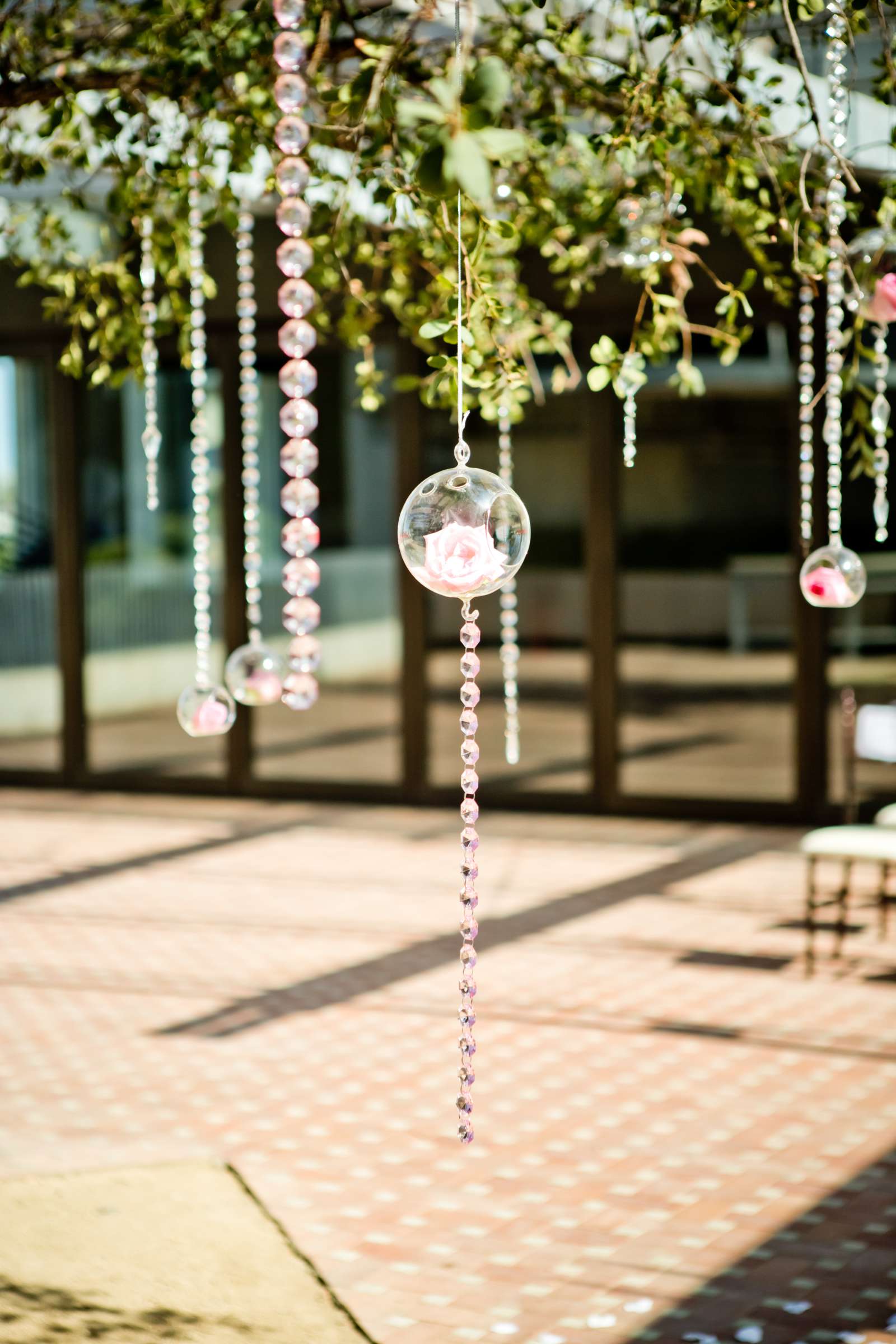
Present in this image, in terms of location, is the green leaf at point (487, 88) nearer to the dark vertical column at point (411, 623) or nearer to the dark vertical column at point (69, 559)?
the dark vertical column at point (411, 623)

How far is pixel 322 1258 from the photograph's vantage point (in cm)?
404

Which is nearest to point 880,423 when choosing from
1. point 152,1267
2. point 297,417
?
point 297,417

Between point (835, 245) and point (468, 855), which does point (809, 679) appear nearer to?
point (835, 245)

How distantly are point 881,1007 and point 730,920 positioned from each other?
1.45 m

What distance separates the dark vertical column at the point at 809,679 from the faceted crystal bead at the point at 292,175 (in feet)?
23.2

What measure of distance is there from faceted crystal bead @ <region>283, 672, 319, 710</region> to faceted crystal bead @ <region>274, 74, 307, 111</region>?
1.00m

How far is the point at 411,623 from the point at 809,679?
2551mm

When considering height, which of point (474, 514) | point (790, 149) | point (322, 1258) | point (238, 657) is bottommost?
point (322, 1258)

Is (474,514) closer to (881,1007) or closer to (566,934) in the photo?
(881,1007)

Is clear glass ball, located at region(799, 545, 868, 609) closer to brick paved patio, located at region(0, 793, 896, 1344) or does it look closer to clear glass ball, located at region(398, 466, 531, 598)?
Answer: clear glass ball, located at region(398, 466, 531, 598)

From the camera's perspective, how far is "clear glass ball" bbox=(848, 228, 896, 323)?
3227 mm

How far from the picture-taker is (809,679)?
9453 millimetres

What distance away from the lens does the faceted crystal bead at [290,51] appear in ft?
8.48

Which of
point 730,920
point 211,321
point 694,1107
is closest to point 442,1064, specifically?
point 694,1107
